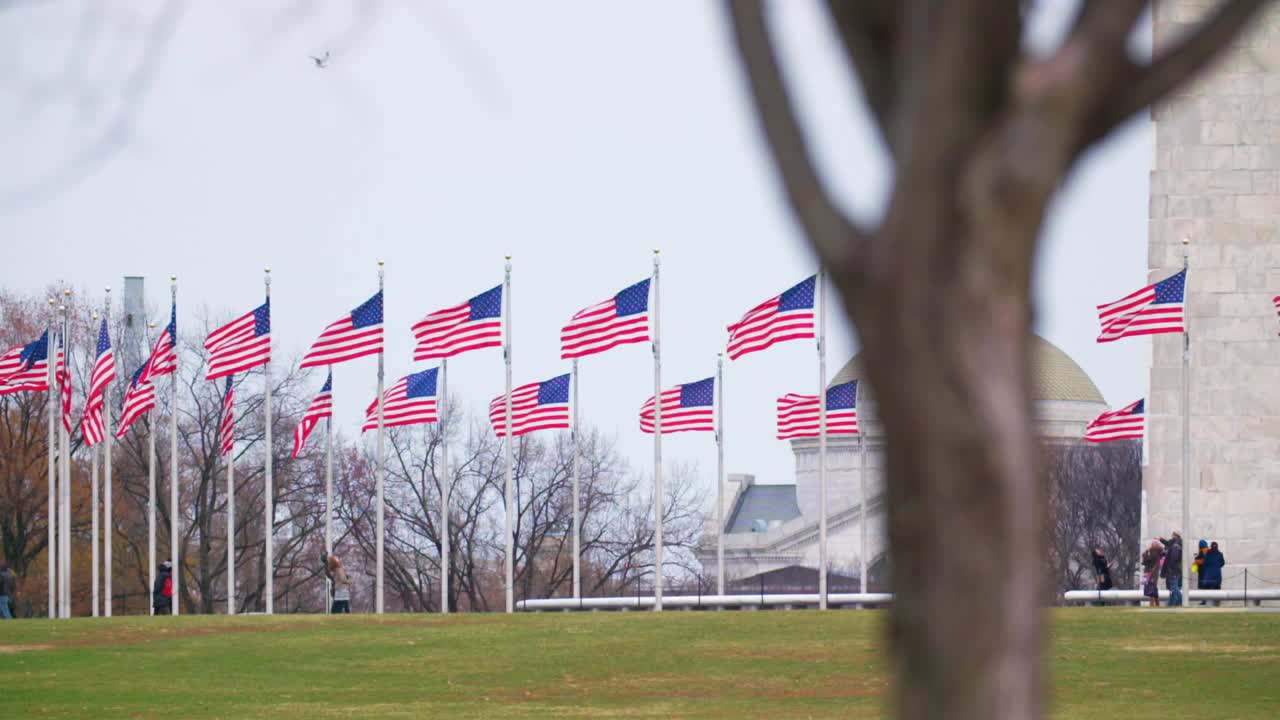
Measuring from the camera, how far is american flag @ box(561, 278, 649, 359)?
40344 millimetres

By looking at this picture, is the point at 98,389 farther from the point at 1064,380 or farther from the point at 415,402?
the point at 1064,380

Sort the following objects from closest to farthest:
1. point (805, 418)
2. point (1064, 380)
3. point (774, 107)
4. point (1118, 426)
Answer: point (774, 107), point (1118, 426), point (805, 418), point (1064, 380)

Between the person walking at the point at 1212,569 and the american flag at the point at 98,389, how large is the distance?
79.1 feet

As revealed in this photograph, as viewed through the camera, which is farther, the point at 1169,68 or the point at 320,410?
the point at 320,410

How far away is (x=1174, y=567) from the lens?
4203 centimetres

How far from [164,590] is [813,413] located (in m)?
15.2

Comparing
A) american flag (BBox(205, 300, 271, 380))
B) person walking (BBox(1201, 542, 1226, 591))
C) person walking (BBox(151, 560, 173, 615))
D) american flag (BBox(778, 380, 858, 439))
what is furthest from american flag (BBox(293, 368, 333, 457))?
person walking (BBox(1201, 542, 1226, 591))

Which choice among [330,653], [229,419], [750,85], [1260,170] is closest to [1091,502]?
[1260,170]

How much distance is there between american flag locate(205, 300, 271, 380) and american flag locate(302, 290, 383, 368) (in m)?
1.08

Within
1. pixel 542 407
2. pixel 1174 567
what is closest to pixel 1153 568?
pixel 1174 567

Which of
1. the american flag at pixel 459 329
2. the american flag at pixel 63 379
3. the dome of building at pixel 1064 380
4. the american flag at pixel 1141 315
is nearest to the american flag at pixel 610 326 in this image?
the american flag at pixel 459 329

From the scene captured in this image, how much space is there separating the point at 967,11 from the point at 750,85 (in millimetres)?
550

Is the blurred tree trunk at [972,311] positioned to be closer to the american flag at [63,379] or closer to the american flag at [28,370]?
the american flag at [28,370]

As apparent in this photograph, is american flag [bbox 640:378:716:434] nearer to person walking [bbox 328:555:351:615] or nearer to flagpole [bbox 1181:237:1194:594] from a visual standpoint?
person walking [bbox 328:555:351:615]
